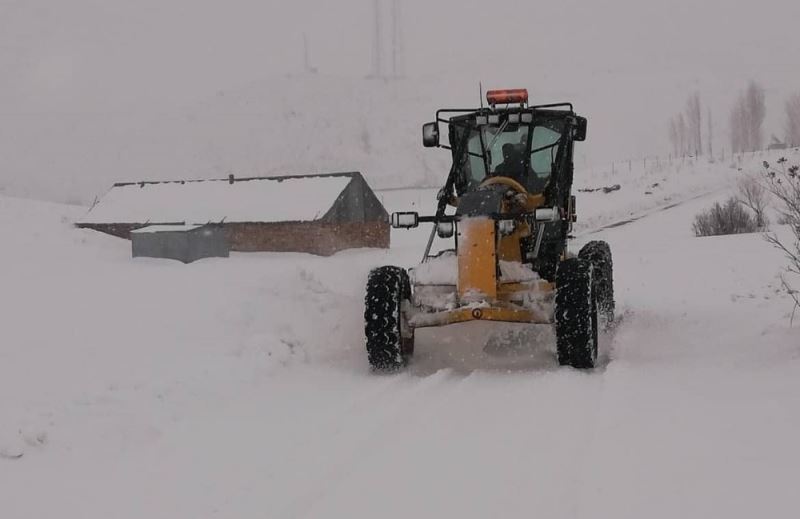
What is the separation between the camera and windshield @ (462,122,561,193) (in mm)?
8102

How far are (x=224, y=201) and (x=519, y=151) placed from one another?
14939 mm

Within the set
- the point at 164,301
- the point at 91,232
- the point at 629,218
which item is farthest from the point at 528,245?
the point at 629,218

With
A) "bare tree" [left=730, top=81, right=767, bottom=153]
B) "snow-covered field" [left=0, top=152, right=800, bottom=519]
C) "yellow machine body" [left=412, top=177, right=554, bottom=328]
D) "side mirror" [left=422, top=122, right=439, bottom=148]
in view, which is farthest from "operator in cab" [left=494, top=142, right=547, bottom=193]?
"bare tree" [left=730, top=81, right=767, bottom=153]

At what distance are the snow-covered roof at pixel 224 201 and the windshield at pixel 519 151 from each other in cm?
1233

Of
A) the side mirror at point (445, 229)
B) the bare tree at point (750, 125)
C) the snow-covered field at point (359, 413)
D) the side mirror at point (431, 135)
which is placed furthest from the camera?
the bare tree at point (750, 125)

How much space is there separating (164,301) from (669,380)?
6328mm

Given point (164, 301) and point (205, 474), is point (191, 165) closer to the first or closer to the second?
point (164, 301)

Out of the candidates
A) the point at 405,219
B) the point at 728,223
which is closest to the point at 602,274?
the point at 405,219

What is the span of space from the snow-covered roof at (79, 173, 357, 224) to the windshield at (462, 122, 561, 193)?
12.3 metres

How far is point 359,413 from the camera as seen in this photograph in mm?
5504

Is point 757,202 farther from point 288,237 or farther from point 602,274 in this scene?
point 602,274

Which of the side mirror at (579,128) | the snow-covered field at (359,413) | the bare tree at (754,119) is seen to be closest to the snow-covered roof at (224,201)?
the snow-covered field at (359,413)

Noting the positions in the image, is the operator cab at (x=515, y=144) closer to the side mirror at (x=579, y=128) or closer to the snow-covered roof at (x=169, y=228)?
the side mirror at (x=579, y=128)

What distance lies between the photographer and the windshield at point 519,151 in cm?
810
